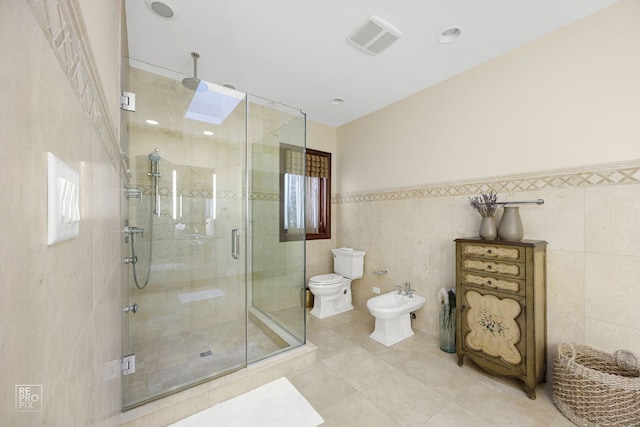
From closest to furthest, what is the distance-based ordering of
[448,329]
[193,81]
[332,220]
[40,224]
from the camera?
1. [40,224]
2. [193,81]
3. [448,329]
4. [332,220]

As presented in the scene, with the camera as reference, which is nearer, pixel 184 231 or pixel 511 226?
pixel 511 226

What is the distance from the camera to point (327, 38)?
2.07 m

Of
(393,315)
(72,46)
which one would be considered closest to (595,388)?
(393,315)

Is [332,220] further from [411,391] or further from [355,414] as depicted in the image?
Answer: [355,414]

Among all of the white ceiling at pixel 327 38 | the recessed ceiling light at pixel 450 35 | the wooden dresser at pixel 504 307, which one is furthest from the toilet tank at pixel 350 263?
the recessed ceiling light at pixel 450 35

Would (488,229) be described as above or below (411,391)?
above

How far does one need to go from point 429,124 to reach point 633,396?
249 centimetres

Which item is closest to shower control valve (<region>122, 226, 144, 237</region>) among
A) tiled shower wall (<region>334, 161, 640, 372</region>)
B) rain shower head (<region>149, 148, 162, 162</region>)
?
rain shower head (<region>149, 148, 162, 162</region>)

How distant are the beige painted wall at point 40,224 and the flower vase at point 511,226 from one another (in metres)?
2.48

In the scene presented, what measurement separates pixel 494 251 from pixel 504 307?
0.42m

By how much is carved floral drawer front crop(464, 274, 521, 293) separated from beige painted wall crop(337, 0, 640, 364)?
0.37 metres

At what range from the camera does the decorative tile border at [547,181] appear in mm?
1724

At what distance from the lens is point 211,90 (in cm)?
242

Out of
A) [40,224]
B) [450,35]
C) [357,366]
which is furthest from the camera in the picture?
[357,366]
